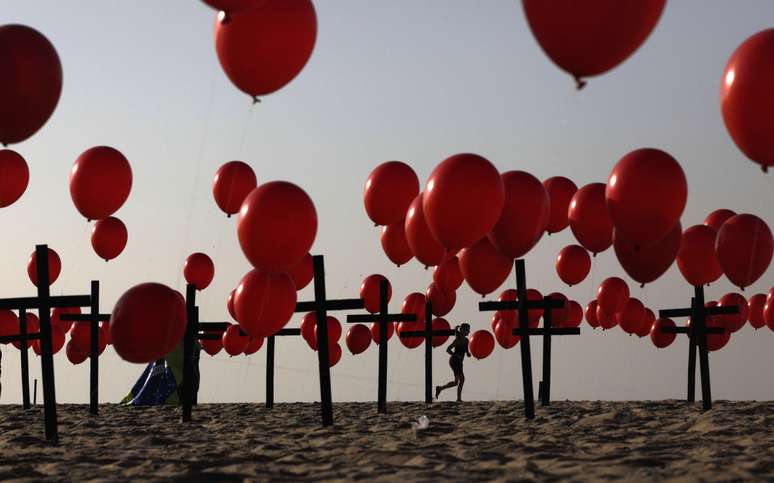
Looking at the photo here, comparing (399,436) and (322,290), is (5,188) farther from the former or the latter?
(399,436)

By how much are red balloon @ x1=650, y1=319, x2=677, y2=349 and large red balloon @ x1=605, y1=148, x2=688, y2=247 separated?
8690 mm

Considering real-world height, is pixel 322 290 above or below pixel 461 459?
above

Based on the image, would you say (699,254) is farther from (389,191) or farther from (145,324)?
(145,324)

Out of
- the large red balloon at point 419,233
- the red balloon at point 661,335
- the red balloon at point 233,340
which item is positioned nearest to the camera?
the large red balloon at point 419,233

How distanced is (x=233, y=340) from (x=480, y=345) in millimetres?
5060

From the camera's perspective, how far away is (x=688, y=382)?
53.2 feet

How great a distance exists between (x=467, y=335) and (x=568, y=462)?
10.1 meters

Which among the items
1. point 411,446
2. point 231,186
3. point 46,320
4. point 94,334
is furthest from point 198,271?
point 411,446

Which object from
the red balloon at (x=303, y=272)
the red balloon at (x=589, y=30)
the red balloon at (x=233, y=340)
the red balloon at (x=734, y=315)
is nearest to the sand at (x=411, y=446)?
the red balloon at (x=303, y=272)

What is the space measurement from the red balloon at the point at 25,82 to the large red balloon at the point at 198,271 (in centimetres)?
801

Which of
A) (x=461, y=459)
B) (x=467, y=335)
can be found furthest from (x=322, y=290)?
(x=467, y=335)

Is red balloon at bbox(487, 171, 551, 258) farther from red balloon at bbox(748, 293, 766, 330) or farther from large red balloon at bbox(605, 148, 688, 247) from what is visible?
red balloon at bbox(748, 293, 766, 330)

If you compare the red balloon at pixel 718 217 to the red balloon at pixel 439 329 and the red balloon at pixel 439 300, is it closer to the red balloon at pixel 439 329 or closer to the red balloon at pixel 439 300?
the red balloon at pixel 439 300

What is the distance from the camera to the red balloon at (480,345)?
18.8 m
